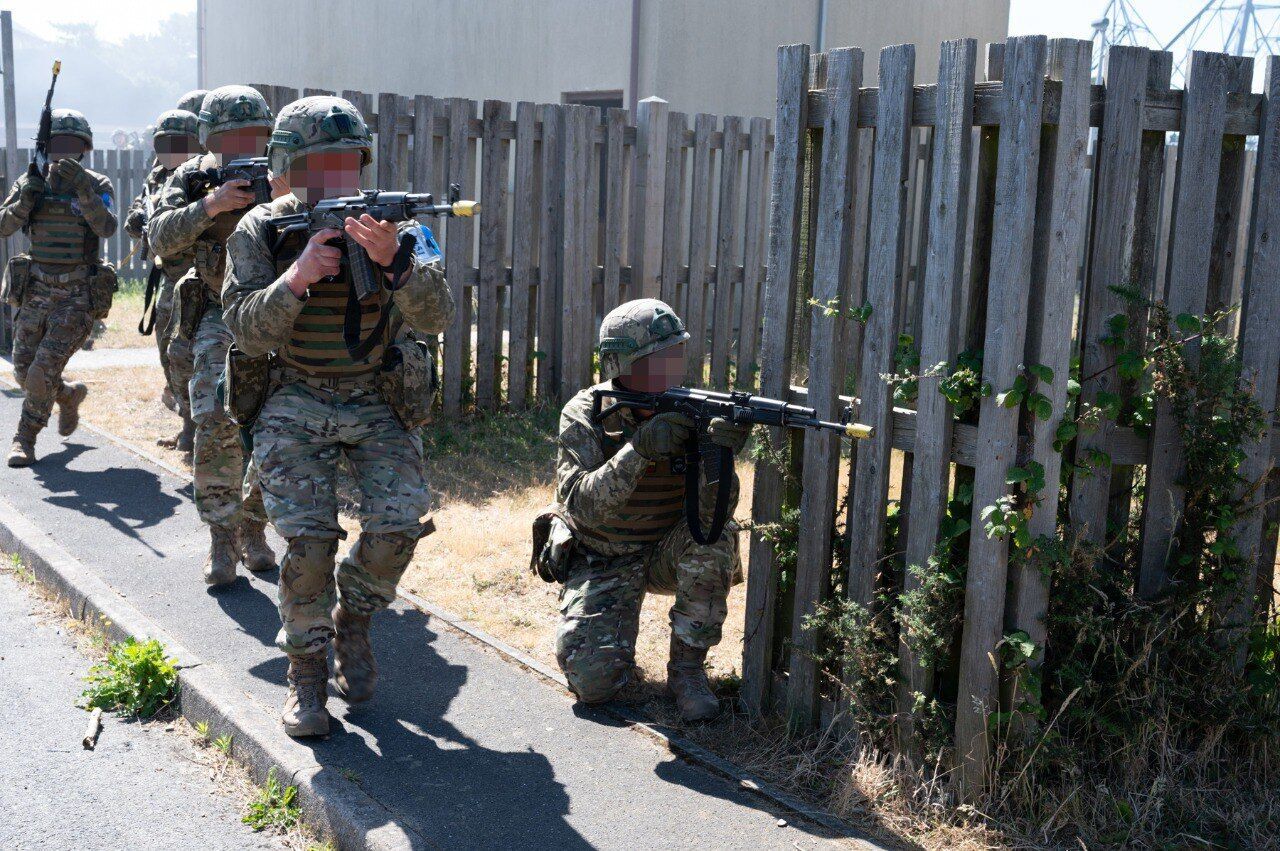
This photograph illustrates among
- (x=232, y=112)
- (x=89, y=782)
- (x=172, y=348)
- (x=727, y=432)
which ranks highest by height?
(x=232, y=112)

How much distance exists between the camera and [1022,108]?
3.38 meters

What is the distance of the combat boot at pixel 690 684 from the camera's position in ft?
14.2

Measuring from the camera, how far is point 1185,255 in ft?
12.0

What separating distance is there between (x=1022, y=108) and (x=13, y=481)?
22.5 ft

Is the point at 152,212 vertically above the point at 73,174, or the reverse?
the point at 73,174

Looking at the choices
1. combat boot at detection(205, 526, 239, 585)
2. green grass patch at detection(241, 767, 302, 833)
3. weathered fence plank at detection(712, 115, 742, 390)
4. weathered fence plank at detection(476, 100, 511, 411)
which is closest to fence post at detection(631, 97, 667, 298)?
weathered fence plank at detection(712, 115, 742, 390)

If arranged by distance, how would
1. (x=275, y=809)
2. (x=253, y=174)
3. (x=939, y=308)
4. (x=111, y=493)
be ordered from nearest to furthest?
(x=939, y=308), (x=275, y=809), (x=253, y=174), (x=111, y=493)

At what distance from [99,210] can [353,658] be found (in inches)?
197

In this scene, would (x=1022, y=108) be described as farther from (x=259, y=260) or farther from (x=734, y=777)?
(x=259, y=260)

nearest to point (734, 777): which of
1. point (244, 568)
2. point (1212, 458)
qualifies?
point (1212, 458)

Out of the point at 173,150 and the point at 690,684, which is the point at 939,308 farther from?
the point at 173,150

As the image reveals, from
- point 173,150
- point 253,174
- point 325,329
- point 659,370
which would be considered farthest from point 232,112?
point 659,370

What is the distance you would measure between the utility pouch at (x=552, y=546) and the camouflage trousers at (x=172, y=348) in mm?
2693

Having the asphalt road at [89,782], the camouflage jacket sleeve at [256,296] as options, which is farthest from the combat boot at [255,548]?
the camouflage jacket sleeve at [256,296]
